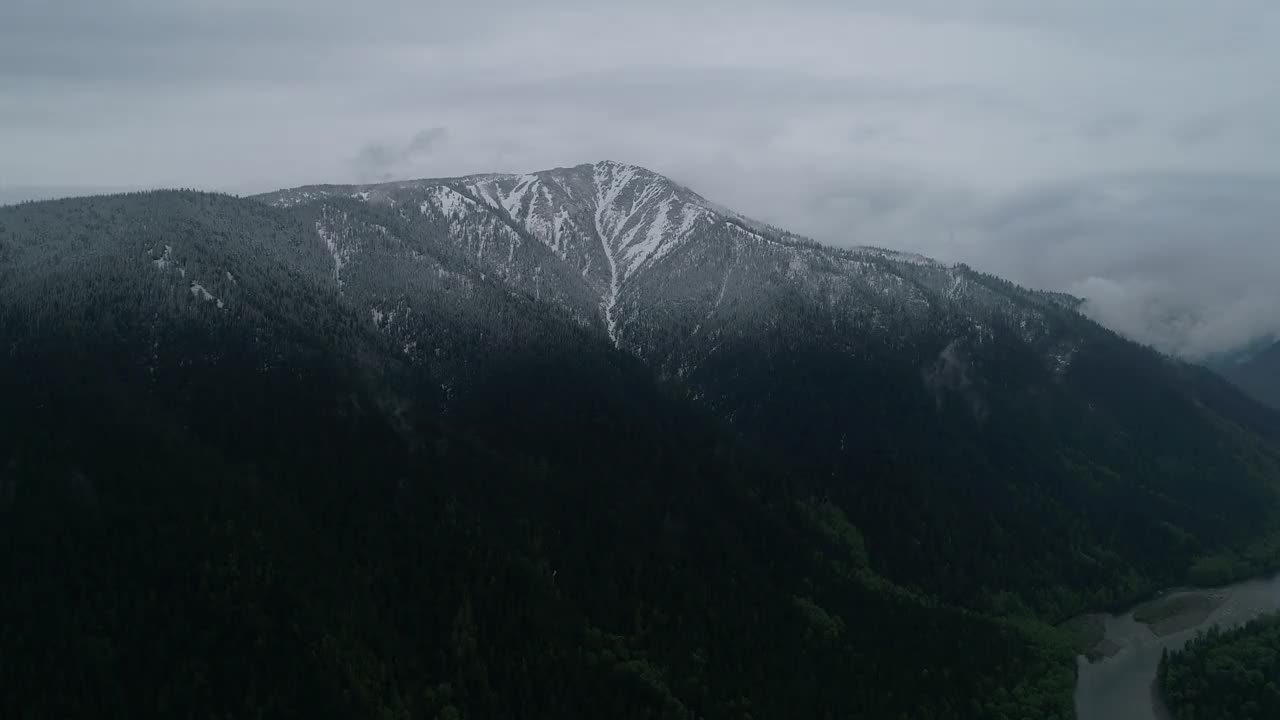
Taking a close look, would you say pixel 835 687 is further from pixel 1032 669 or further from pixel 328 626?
pixel 328 626

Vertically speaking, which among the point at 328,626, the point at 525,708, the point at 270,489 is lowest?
the point at 525,708

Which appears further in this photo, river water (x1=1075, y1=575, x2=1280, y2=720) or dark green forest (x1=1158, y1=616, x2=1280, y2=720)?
river water (x1=1075, y1=575, x2=1280, y2=720)

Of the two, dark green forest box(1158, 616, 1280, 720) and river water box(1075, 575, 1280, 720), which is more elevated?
dark green forest box(1158, 616, 1280, 720)

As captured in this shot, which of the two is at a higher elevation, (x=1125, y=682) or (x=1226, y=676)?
(x=1226, y=676)

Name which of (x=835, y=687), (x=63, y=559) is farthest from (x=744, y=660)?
(x=63, y=559)

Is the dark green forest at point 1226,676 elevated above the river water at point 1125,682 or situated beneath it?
elevated above

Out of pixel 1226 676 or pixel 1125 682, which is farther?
pixel 1125 682

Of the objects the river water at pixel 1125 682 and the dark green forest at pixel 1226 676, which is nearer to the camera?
the dark green forest at pixel 1226 676

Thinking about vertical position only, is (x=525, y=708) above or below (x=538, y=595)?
below
